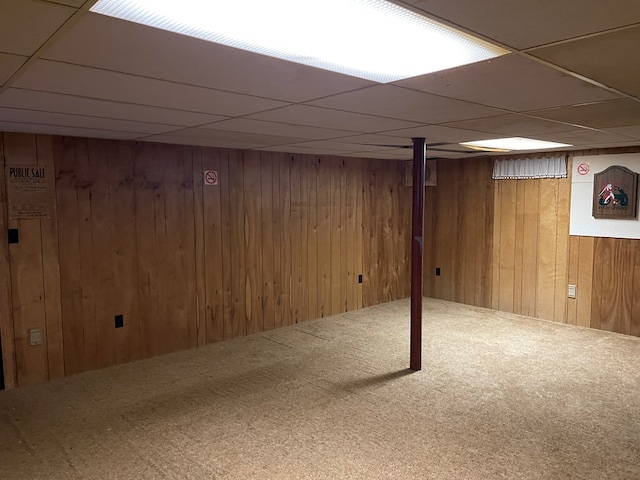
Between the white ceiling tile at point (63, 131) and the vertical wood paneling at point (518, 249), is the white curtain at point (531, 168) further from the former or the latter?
the white ceiling tile at point (63, 131)

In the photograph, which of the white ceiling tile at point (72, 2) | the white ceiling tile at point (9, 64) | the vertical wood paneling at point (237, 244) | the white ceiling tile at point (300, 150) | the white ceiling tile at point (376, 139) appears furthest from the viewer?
the vertical wood paneling at point (237, 244)

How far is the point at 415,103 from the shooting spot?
2.48 m

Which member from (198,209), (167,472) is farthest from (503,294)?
(167,472)

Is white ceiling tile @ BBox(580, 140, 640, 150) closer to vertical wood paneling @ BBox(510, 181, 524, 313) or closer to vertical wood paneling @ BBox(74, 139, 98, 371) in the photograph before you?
vertical wood paneling @ BBox(510, 181, 524, 313)

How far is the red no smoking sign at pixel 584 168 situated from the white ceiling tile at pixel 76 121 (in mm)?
4392

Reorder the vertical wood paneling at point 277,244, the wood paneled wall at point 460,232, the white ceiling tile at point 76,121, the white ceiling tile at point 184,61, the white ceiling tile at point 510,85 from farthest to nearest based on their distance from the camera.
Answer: the wood paneled wall at point 460,232 < the vertical wood paneling at point 277,244 < the white ceiling tile at point 76,121 < the white ceiling tile at point 510,85 < the white ceiling tile at point 184,61

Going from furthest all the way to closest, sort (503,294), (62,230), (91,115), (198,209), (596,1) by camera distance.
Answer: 1. (503,294)
2. (198,209)
3. (62,230)
4. (91,115)
5. (596,1)

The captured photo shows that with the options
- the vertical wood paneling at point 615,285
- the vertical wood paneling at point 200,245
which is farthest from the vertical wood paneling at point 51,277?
the vertical wood paneling at point 615,285

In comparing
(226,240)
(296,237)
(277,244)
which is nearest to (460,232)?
(296,237)

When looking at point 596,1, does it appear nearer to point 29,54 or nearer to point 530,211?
point 29,54

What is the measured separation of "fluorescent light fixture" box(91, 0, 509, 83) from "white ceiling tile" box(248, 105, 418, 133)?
80cm

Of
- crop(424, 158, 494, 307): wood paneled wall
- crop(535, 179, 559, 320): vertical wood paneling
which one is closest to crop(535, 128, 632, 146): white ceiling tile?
crop(535, 179, 559, 320): vertical wood paneling

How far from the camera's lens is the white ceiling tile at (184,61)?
4.67 feet

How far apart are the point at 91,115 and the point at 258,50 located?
1.63m
